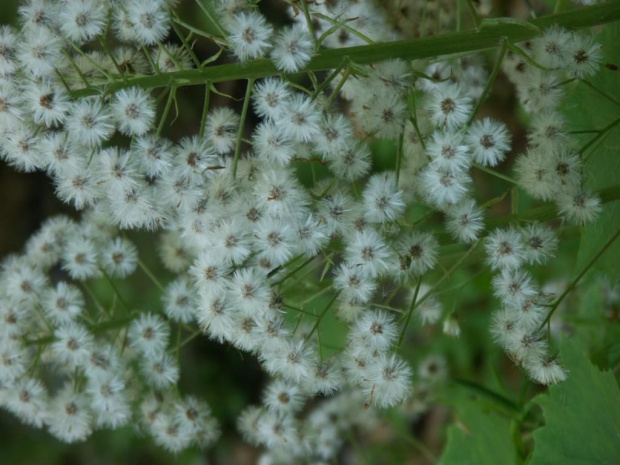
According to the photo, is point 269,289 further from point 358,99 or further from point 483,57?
point 483,57

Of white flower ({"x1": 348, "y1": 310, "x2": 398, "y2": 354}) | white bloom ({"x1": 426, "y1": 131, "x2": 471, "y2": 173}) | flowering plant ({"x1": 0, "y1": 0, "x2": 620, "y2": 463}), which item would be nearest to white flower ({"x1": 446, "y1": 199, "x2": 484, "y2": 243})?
flowering plant ({"x1": 0, "y1": 0, "x2": 620, "y2": 463})

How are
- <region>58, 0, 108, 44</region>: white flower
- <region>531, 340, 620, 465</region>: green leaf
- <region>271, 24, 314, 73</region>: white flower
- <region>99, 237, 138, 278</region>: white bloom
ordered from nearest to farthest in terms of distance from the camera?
<region>271, 24, 314, 73</region>: white flower < <region>58, 0, 108, 44</region>: white flower < <region>531, 340, 620, 465</region>: green leaf < <region>99, 237, 138, 278</region>: white bloom

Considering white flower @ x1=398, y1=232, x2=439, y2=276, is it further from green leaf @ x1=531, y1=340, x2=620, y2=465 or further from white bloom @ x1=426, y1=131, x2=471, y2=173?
green leaf @ x1=531, y1=340, x2=620, y2=465

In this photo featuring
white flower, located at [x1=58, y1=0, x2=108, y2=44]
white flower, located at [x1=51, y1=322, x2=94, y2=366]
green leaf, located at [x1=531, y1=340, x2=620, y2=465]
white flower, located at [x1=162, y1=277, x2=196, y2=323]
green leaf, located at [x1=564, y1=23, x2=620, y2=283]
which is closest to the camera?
white flower, located at [x1=58, y1=0, x2=108, y2=44]

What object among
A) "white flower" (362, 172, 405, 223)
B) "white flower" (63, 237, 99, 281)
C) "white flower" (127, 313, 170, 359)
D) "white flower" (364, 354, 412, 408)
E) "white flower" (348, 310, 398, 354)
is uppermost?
"white flower" (362, 172, 405, 223)

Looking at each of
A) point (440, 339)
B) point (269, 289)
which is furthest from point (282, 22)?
point (269, 289)

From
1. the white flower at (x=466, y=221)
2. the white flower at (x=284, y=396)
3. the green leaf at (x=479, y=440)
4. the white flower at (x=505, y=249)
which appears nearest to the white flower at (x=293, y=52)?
the white flower at (x=466, y=221)
